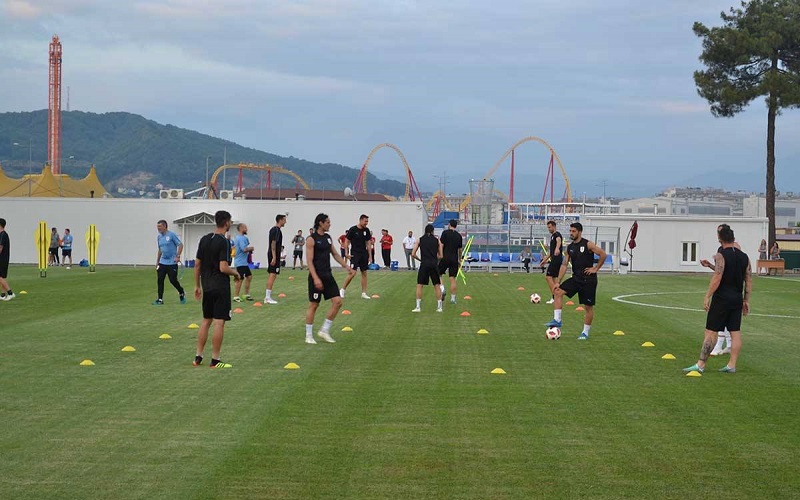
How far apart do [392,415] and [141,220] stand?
52.3 m

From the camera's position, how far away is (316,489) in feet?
23.6

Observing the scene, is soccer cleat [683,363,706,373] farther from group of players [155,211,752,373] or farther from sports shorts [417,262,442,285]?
sports shorts [417,262,442,285]

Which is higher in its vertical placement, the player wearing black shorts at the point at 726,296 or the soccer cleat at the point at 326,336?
the player wearing black shorts at the point at 726,296

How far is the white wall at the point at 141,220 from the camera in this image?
5825 centimetres

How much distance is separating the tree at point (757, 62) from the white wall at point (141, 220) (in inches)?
749

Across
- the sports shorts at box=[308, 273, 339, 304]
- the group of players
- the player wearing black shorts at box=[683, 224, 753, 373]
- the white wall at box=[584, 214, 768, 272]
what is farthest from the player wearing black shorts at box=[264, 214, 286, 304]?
the white wall at box=[584, 214, 768, 272]

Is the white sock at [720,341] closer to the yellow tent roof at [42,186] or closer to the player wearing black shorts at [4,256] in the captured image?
the player wearing black shorts at [4,256]

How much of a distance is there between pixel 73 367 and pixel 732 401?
26.2ft

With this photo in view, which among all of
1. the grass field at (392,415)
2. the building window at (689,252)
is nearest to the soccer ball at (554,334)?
the grass field at (392,415)

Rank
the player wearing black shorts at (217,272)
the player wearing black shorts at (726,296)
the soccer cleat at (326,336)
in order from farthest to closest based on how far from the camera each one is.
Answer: the soccer cleat at (326,336) < the player wearing black shorts at (726,296) < the player wearing black shorts at (217,272)

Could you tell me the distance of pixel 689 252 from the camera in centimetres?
5859

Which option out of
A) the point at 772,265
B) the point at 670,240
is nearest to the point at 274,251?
the point at 772,265

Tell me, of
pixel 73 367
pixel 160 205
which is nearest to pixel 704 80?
pixel 160 205

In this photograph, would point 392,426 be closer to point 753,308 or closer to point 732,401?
point 732,401
